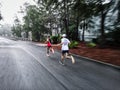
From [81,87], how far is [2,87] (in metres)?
2.69

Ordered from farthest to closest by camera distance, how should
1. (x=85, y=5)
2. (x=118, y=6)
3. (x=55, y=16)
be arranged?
(x=55, y=16) < (x=85, y=5) < (x=118, y=6)

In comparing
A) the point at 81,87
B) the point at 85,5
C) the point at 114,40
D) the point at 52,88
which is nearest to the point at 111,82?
the point at 81,87

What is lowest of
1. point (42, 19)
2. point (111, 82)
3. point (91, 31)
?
point (111, 82)

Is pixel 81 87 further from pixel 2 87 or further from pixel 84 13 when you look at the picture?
pixel 84 13

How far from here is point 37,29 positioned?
56.4 m

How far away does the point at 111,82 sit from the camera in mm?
→ 8586

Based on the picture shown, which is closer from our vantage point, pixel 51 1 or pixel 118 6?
pixel 118 6

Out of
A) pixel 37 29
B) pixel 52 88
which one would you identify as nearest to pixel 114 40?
pixel 52 88

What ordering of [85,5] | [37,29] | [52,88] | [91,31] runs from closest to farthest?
[52,88] → [85,5] → [91,31] → [37,29]

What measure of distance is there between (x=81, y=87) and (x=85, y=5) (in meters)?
14.1

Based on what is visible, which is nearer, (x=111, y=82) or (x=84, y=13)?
(x=111, y=82)

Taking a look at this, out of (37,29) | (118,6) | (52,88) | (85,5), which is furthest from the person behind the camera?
(37,29)

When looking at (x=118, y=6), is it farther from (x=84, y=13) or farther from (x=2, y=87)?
(x=2, y=87)

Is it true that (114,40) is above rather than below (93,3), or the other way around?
below
